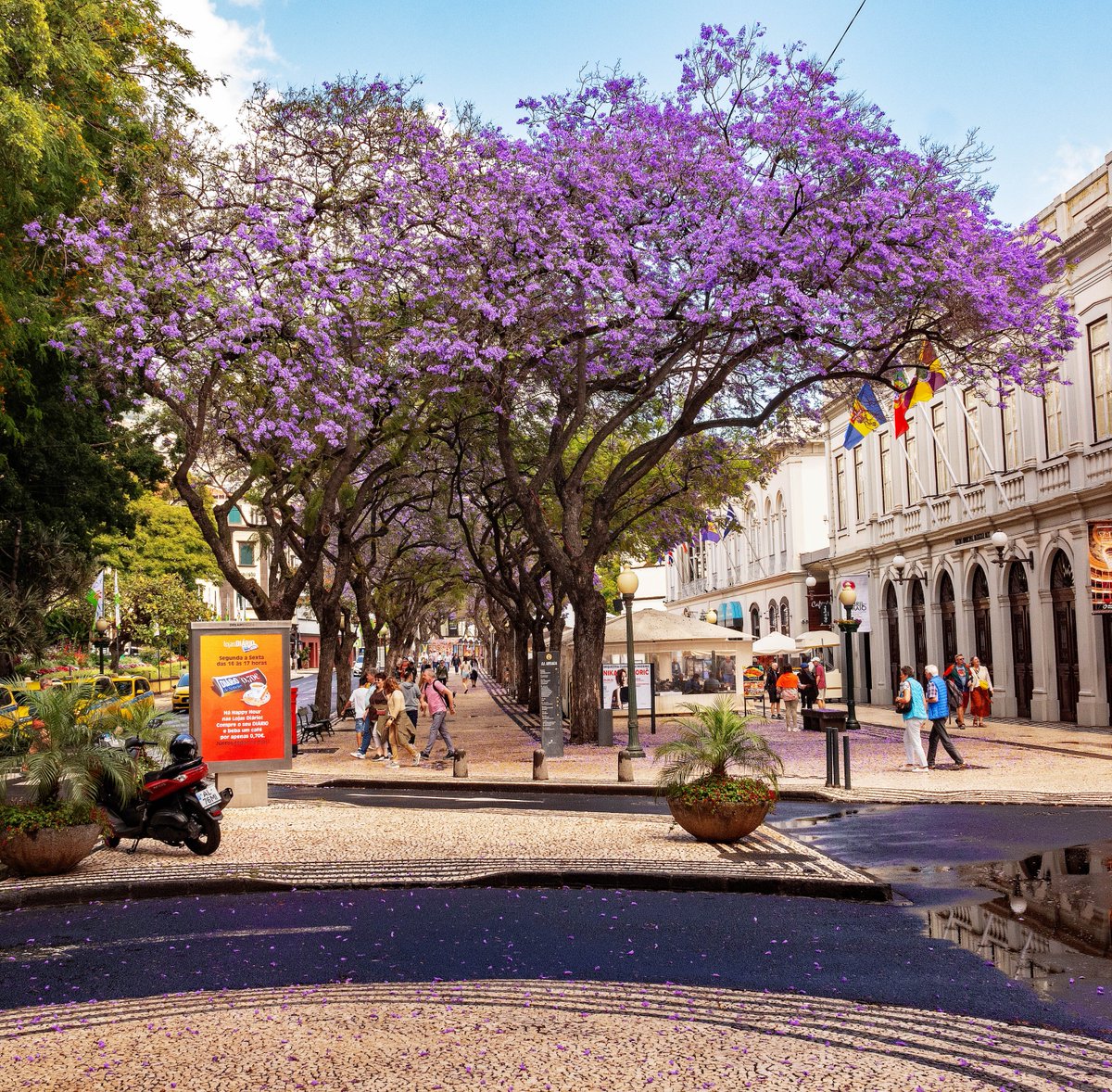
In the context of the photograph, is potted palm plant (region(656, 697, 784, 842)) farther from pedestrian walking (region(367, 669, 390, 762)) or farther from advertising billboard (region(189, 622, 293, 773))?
pedestrian walking (region(367, 669, 390, 762))

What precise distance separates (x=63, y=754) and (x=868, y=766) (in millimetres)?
14247

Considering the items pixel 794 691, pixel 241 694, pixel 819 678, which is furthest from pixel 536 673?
pixel 241 694

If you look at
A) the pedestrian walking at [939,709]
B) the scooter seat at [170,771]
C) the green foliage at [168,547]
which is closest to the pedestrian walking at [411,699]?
the pedestrian walking at [939,709]

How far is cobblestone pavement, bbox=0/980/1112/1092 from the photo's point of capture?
554 centimetres

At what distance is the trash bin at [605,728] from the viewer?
1051 inches

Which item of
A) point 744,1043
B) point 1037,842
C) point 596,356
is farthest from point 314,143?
point 744,1043

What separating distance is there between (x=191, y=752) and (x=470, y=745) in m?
16.5

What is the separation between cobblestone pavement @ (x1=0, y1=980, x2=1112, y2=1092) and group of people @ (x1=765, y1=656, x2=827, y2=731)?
86.7 ft

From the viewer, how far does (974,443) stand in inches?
1448

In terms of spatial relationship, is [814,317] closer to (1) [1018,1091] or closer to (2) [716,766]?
(2) [716,766]

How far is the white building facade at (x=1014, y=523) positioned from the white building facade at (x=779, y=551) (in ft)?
26.6

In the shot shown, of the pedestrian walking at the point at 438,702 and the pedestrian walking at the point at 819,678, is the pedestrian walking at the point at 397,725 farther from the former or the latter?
the pedestrian walking at the point at 819,678

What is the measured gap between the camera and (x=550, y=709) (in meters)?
25.3

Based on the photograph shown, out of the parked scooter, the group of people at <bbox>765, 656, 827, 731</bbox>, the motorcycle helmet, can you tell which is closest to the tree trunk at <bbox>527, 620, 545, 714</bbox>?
the group of people at <bbox>765, 656, 827, 731</bbox>
